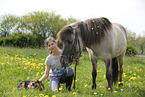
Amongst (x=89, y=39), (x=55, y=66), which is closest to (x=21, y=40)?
(x=55, y=66)

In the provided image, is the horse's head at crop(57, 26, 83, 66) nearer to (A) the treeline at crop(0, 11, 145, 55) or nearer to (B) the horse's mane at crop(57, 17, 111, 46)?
(B) the horse's mane at crop(57, 17, 111, 46)

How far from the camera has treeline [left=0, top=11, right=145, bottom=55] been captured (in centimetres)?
1261

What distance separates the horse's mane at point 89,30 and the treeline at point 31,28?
30.8 feet

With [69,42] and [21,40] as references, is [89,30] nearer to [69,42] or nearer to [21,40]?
[69,42]

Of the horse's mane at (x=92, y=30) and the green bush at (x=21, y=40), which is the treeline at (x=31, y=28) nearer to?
the green bush at (x=21, y=40)

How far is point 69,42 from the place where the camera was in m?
2.93

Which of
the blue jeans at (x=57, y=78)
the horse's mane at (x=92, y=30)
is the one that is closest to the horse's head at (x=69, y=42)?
the horse's mane at (x=92, y=30)

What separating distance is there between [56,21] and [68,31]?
36.0 ft

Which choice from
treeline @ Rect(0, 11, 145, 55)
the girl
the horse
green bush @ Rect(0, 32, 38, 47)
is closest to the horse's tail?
the horse

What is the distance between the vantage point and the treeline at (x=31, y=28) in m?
12.6

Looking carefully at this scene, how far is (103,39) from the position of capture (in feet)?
11.2

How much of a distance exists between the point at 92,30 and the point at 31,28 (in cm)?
1148

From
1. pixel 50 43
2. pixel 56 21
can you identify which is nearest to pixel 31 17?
pixel 56 21

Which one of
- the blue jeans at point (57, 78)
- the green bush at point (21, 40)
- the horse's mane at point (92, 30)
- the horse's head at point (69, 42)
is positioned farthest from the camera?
the green bush at point (21, 40)
